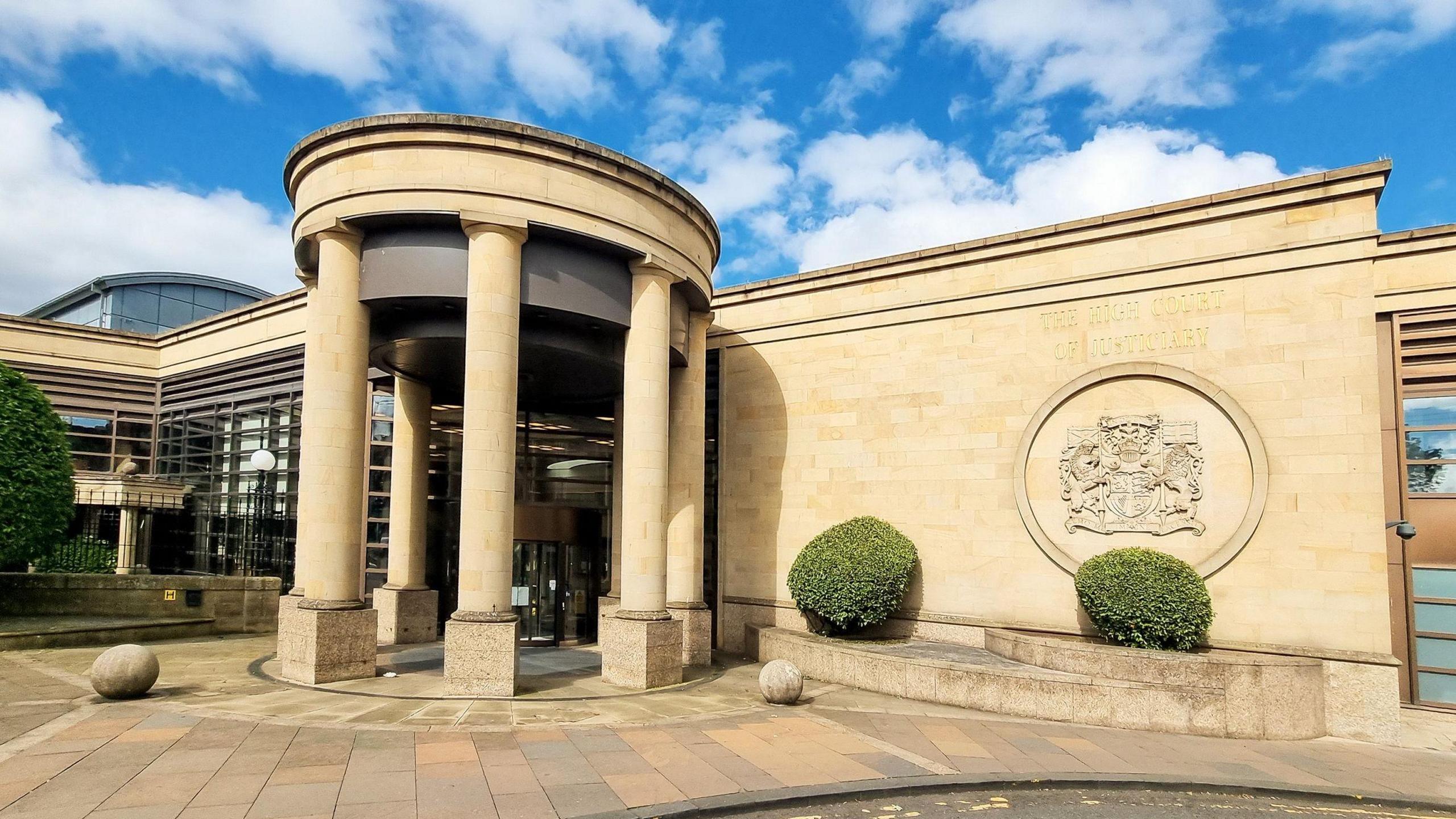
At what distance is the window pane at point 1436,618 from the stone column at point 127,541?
31.4m

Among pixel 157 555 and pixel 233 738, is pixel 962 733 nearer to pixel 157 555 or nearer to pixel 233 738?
pixel 233 738

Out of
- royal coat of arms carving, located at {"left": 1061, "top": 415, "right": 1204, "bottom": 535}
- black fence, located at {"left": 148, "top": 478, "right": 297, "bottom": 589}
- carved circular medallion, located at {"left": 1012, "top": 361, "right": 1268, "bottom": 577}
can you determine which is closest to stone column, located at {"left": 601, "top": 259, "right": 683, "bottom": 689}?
carved circular medallion, located at {"left": 1012, "top": 361, "right": 1268, "bottom": 577}

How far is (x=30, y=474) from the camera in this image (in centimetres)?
1881

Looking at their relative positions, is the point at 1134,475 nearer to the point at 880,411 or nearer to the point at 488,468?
the point at 880,411

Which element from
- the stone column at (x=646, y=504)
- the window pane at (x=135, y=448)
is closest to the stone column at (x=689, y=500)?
the stone column at (x=646, y=504)

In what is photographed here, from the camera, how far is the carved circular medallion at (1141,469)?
14.8m

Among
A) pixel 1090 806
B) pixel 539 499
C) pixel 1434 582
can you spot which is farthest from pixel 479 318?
pixel 1434 582

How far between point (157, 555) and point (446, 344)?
1729cm

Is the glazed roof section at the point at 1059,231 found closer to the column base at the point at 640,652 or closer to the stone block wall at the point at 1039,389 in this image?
the stone block wall at the point at 1039,389

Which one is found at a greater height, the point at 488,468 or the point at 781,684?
the point at 488,468

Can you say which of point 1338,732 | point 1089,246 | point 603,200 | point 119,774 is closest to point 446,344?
point 603,200

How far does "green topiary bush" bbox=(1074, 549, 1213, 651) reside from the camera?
45.4 feet

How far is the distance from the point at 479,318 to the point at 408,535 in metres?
7.79

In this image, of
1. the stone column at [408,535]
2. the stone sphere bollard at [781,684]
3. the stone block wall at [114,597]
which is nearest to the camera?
the stone sphere bollard at [781,684]
